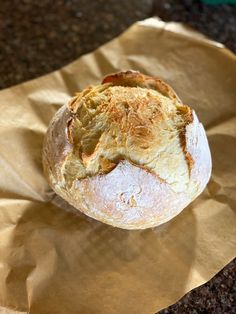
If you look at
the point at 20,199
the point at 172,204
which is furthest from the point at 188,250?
the point at 20,199

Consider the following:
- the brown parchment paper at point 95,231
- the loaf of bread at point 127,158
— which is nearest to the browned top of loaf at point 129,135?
the loaf of bread at point 127,158

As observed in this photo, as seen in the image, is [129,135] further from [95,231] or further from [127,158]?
[95,231]

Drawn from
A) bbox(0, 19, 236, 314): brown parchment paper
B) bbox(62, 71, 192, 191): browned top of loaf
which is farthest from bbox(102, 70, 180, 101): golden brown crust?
bbox(0, 19, 236, 314): brown parchment paper

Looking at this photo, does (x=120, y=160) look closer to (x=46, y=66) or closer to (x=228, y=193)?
(x=228, y=193)

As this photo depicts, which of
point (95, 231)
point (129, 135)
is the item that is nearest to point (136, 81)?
point (129, 135)

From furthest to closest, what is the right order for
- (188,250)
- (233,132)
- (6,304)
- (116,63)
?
(116,63), (233,132), (188,250), (6,304)

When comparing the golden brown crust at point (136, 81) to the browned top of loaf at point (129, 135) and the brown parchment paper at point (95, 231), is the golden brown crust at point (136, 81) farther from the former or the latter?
the brown parchment paper at point (95, 231)
